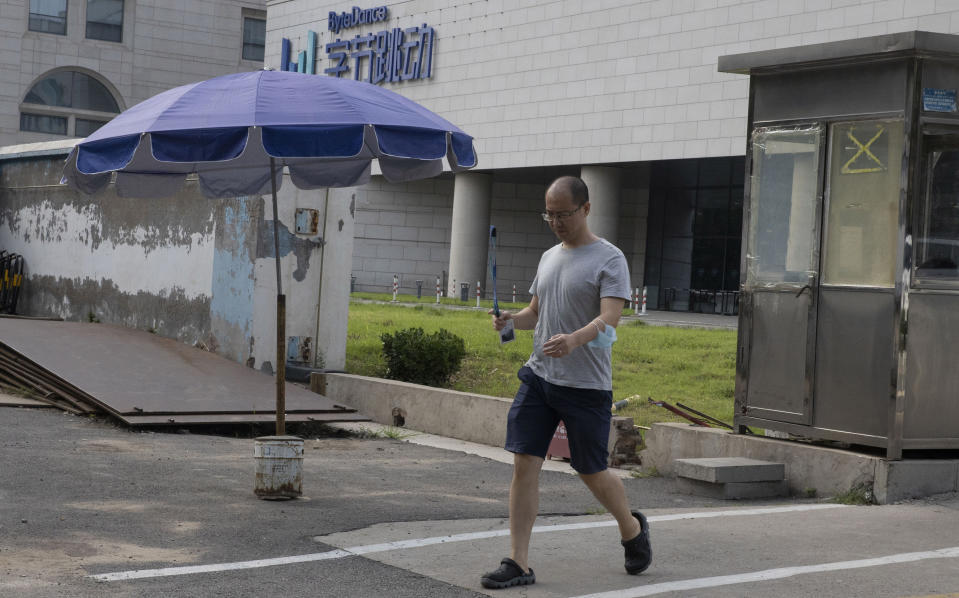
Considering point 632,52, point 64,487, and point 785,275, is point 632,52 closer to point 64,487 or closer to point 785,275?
point 785,275

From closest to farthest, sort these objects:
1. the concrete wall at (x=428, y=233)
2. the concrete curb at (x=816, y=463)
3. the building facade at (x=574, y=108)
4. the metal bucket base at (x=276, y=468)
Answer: the metal bucket base at (x=276, y=468) < the concrete curb at (x=816, y=463) < the building facade at (x=574, y=108) < the concrete wall at (x=428, y=233)

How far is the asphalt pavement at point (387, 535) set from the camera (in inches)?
226

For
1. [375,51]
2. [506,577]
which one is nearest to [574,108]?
[375,51]

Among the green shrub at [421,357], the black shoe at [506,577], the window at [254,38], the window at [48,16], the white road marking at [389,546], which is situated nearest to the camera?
the black shoe at [506,577]

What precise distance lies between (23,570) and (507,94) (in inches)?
1462

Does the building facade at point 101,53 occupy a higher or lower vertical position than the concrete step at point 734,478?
higher

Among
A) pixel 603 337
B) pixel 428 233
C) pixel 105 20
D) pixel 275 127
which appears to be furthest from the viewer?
pixel 105 20

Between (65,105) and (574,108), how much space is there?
29642mm

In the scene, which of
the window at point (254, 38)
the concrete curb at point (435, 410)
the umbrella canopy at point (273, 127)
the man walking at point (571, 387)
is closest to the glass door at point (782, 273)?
the concrete curb at point (435, 410)

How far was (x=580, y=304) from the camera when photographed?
5.83m

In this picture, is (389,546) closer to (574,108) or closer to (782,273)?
(782,273)

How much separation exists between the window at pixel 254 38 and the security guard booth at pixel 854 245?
56.4m

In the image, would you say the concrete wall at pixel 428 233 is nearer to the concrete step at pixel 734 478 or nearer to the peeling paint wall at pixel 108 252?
the peeling paint wall at pixel 108 252

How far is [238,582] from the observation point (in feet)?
18.6
